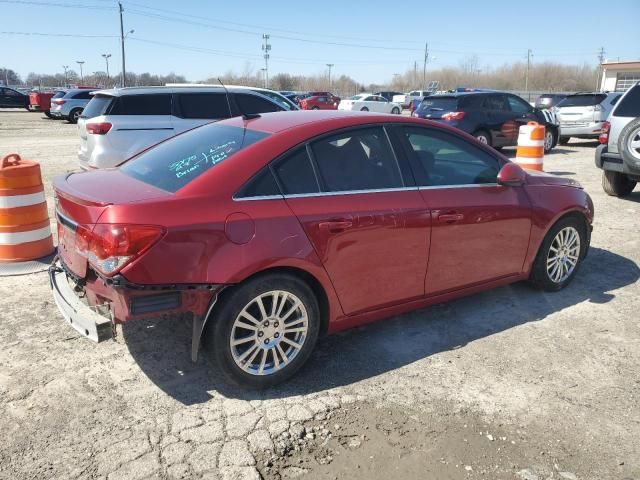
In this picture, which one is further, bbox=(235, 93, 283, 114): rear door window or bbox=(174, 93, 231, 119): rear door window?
bbox=(235, 93, 283, 114): rear door window

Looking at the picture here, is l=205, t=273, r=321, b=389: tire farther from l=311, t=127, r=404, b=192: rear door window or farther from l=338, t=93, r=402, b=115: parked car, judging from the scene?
Answer: l=338, t=93, r=402, b=115: parked car

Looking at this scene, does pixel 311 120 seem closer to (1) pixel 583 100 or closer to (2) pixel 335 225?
(2) pixel 335 225

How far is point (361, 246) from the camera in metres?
3.48

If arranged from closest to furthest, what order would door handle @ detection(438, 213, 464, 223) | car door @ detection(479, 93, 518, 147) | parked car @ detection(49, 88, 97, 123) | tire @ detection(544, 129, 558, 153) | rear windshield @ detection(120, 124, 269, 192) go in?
rear windshield @ detection(120, 124, 269, 192), door handle @ detection(438, 213, 464, 223), car door @ detection(479, 93, 518, 147), tire @ detection(544, 129, 558, 153), parked car @ detection(49, 88, 97, 123)

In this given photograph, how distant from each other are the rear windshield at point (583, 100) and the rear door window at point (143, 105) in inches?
505

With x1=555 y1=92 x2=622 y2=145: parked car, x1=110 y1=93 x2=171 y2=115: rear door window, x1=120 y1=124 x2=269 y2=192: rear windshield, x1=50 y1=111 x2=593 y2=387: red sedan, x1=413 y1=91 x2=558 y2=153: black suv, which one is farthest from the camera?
x1=555 y1=92 x2=622 y2=145: parked car

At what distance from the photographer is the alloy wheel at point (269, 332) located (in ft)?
10.4

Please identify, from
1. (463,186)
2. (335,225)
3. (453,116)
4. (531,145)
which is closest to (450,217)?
(463,186)

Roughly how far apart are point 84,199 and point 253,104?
6390 millimetres

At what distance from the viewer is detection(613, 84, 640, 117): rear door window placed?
8.20 meters

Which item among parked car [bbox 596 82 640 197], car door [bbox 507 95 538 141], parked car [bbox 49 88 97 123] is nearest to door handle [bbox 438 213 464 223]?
parked car [bbox 596 82 640 197]

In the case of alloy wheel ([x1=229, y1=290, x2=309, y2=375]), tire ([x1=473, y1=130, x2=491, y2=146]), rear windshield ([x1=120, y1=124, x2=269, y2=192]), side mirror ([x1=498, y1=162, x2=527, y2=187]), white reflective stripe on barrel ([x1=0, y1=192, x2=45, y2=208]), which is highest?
rear windshield ([x1=120, y1=124, x2=269, y2=192])

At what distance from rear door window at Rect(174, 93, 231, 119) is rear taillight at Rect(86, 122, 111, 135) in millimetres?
1133

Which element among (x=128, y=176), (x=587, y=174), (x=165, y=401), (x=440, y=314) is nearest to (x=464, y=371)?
(x=440, y=314)
